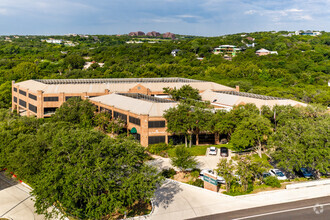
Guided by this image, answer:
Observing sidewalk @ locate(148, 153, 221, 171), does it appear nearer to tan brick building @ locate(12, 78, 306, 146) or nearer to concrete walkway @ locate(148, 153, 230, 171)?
concrete walkway @ locate(148, 153, 230, 171)

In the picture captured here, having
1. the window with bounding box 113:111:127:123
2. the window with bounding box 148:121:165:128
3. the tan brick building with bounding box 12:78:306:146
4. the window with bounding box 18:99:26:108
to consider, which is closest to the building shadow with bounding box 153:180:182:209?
the window with bounding box 148:121:165:128

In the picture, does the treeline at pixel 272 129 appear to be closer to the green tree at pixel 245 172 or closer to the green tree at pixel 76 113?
the green tree at pixel 245 172

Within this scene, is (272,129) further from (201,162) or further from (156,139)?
(156,139)

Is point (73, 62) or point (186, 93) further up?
point (73, 62)

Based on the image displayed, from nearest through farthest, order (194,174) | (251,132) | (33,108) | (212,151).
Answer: (194,174) < (251,132) < (212,151) < (33,108)

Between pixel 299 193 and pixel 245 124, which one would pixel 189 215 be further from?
pixel 245 124

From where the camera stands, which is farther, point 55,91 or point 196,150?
point 55,91

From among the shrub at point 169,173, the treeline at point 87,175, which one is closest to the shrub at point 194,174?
the shrub at point 169,173

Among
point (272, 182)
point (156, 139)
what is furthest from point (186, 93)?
point (272, 182)
